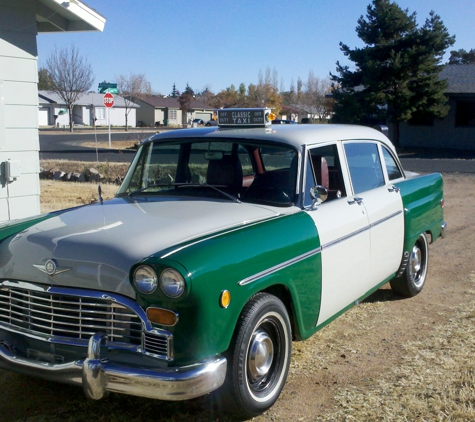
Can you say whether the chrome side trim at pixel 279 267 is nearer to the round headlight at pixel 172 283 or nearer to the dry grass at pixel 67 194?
the round headlight at pixel 172 283

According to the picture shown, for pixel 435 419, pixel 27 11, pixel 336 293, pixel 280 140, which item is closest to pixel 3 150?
pixel 27 11

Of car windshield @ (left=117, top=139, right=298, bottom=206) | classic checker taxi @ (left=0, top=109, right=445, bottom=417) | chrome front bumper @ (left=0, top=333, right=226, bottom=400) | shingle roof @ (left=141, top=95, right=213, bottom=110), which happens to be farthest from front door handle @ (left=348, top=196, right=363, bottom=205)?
shingle roof @ (left=141, top=95, right=213, bottom=110)

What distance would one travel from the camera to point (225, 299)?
10.5ft

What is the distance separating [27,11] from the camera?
7.61 metres

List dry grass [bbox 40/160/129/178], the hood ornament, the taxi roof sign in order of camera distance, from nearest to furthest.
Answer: the hood ornament
the taxi roof sign
dry grass [bbox 40/160/129/178]

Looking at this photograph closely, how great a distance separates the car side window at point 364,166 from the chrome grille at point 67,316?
2.50 m

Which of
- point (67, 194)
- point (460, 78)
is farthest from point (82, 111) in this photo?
point (67, 194)

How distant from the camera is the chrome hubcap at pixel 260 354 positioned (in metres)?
3.51

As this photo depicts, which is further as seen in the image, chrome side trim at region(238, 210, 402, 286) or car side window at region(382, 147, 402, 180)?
car side window at region(382, 147, 402, 180)

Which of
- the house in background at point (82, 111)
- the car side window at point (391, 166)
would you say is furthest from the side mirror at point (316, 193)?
Result: the house in background at point (82, 111)

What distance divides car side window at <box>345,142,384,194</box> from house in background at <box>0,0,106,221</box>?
453cm

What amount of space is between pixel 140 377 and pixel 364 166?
3110 millimetres

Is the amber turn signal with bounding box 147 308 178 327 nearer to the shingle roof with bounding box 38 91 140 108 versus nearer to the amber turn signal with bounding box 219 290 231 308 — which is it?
the amber turn signal with bounding box 219 290 231 308

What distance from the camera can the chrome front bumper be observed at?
9.89 ft
